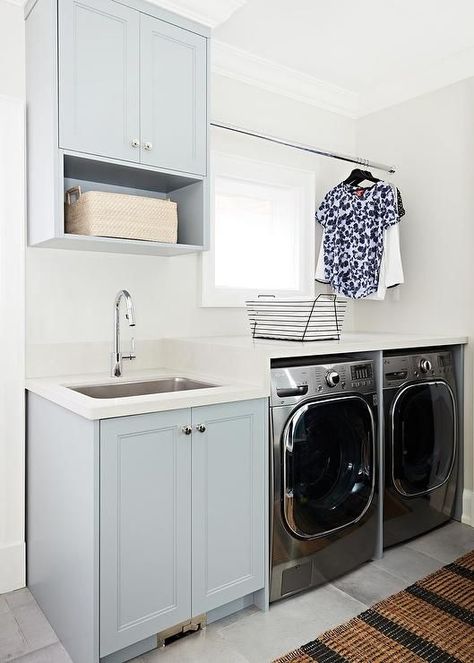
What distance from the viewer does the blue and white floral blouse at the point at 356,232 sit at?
305 centimetres

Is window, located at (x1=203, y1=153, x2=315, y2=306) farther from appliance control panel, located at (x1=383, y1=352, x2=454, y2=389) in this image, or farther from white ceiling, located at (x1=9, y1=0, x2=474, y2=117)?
appliance control panel, located at (x1=383, y1=352, x2=454, y2=389)

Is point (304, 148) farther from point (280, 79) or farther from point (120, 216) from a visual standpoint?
point (120, 216)

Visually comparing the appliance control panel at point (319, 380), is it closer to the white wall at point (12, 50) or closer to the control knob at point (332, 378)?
the control knob at point (332, 378)

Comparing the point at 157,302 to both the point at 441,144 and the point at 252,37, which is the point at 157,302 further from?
the point at 441,144

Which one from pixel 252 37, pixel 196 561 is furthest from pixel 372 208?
pixel 196 561

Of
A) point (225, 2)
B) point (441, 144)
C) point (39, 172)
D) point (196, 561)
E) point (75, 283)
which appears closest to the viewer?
point (196, 561)

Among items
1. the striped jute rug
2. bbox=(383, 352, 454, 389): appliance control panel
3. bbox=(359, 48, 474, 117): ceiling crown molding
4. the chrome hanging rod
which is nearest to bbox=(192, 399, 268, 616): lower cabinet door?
the striped jute rug

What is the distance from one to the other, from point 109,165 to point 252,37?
1.18 m

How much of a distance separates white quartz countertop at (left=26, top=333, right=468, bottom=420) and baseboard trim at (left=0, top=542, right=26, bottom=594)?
2.25 ft

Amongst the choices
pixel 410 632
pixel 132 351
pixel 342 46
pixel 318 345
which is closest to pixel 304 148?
pixel 342 46

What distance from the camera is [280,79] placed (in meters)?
3.10

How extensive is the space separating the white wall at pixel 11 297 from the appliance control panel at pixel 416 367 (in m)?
1.65

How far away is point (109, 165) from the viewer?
2.15 m

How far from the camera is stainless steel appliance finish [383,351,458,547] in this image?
2.57 m
